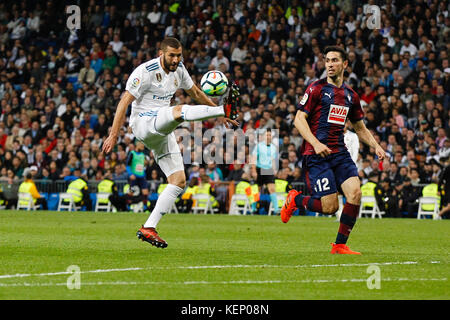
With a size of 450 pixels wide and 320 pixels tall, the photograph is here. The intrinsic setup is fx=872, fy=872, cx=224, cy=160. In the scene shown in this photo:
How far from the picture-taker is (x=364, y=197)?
22094mm

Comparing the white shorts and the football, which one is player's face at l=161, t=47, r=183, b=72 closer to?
the football

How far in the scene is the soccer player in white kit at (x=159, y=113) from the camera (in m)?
10.2

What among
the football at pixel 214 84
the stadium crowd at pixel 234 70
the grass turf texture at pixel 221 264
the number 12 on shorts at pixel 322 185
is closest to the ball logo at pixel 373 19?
the stadium crowd at pixel 234 70

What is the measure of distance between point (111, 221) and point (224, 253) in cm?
846

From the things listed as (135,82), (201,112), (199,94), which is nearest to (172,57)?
(135,82)

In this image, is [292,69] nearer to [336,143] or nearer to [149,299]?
[336,143]

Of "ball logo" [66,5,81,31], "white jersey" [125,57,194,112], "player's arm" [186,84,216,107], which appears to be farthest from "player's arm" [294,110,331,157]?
"ball logo" [66,5,81,31]

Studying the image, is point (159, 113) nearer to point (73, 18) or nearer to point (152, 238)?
point (152, 238)

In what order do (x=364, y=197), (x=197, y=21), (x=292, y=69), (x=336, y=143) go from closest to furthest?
(x=336, y=143) < (x=364, y=197) < (x=292, y=69) < (x=197, y=21)

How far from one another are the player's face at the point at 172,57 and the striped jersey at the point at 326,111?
1.61 m

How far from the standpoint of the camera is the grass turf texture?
6539 mm

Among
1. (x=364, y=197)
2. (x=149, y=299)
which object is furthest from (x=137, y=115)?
(x=364, y=197)

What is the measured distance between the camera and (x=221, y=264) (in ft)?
28.3

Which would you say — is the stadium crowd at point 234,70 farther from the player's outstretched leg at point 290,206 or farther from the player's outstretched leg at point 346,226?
the player's outstretched leg at point 346,226
